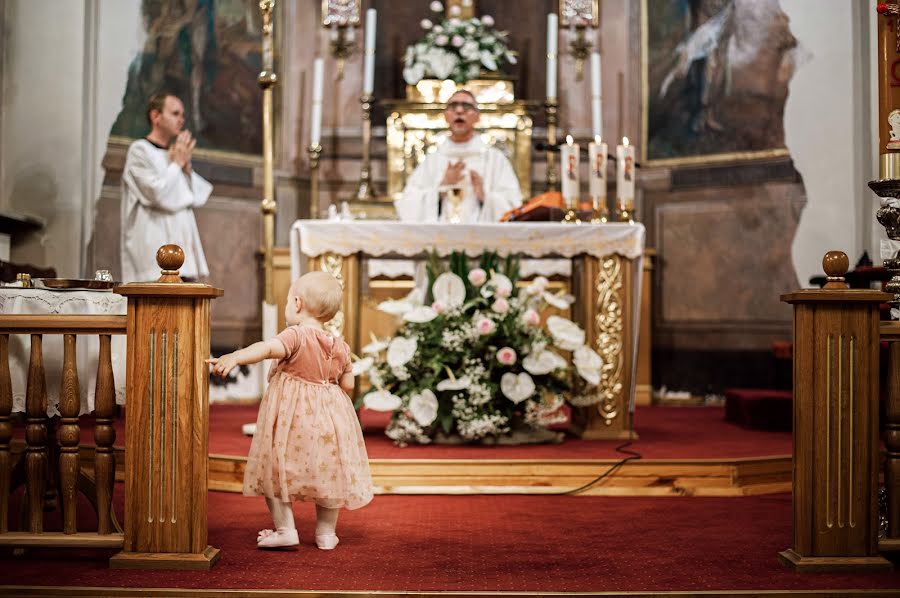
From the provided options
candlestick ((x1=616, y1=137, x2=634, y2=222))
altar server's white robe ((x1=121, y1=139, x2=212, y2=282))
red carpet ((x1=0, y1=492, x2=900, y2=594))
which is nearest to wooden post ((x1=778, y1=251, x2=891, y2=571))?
red carpet ((x1=0, y1=492, x2=900, y2=594))

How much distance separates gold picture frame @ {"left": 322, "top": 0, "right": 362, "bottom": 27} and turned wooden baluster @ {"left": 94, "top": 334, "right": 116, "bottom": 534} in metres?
5.58

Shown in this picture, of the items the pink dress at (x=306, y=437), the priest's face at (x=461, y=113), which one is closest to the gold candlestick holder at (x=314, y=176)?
the priest's face at (x=461, y=113)

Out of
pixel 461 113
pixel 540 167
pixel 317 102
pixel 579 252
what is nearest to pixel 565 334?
pixel 579 252

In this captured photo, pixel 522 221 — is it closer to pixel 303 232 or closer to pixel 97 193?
pixel 303 232

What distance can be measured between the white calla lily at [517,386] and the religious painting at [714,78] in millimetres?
3663

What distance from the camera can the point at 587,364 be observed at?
541 cm

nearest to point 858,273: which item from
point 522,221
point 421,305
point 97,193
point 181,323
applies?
point 522,221

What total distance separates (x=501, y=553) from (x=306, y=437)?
0.76 meters

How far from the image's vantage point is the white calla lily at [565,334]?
213 inches

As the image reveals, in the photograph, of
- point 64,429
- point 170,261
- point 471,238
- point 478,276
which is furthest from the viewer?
point 471,238

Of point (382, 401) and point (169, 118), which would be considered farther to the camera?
point (169, 118)

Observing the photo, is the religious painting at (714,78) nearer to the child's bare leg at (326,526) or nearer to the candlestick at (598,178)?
the candlestick at (598,178)

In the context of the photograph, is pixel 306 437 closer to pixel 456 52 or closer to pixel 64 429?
pixel 64 429

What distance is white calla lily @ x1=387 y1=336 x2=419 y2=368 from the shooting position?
523 centimetres
